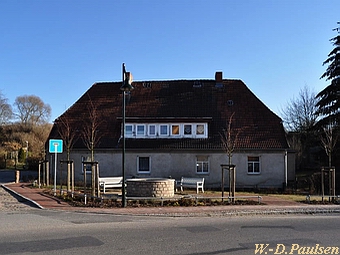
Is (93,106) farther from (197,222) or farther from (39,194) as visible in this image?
(197,222)

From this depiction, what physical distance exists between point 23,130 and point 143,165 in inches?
1703

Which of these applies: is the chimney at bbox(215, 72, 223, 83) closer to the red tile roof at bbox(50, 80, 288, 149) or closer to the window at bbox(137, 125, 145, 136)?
the red tile roof at bbox(50, 80, 288, 149)

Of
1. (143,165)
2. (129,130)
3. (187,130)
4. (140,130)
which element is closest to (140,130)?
(140,130)

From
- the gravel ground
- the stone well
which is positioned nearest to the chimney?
the stone well

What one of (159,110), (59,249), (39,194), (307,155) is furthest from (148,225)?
(307,155)

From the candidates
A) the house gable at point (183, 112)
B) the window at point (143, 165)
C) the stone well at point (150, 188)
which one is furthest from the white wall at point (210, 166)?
the stone well at point (150, 188)

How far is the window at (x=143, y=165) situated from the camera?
2988 centimetres

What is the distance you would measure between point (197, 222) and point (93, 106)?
73.3 ft

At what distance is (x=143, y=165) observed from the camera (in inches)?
1180

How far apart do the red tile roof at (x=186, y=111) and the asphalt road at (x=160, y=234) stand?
15.0 m

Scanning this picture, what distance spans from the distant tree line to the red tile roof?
19693 mm

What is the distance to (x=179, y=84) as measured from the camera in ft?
116

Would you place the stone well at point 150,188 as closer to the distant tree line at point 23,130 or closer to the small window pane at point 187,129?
the small window pane at point 187,129

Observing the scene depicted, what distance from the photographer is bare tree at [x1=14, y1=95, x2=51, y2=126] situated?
70.3 m
